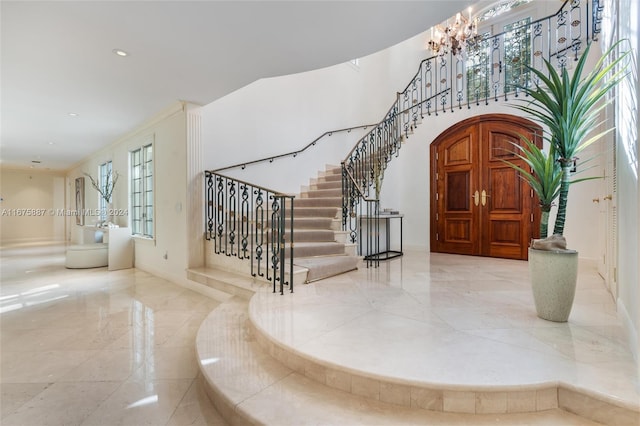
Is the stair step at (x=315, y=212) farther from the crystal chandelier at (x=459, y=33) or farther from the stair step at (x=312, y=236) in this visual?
the crystal chandelier at (x=459, y=33)

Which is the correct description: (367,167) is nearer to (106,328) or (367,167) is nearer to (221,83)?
(221,83)

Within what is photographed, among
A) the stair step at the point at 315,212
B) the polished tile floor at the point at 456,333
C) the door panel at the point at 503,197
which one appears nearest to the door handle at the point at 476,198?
the door panel at the point at 503,197

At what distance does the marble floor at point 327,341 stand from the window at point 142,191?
1.93 meters

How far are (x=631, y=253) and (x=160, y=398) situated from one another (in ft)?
9.72

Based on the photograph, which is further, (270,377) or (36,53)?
(36,53)

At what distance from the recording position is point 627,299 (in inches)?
73.6

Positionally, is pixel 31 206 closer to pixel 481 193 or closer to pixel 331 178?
pixel 331 178

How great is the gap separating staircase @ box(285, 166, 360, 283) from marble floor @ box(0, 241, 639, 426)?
203mm

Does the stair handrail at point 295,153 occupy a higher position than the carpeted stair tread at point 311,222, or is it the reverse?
the stair handrail at point 295,153

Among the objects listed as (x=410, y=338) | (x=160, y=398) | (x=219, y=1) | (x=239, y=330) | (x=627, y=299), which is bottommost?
(x=160, y=398)

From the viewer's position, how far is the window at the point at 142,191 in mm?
5145

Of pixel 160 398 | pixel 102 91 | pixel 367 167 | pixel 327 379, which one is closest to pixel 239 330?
pixel 160 398

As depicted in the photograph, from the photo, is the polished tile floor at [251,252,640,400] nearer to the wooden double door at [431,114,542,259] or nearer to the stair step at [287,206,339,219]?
the stair step at [287,206,339,219]

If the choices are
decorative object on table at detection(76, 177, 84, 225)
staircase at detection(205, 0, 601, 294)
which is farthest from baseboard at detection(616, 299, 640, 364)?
decorative object on table at detection(76, 177, 84, 225)
